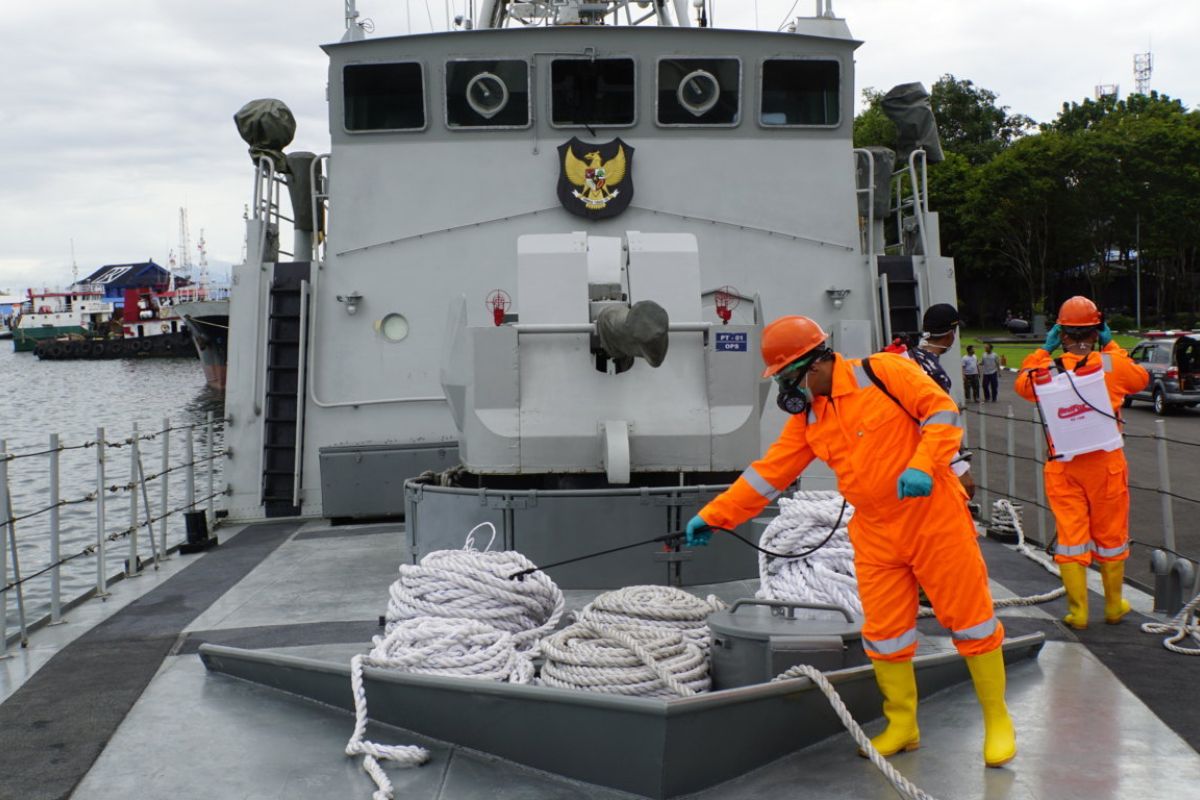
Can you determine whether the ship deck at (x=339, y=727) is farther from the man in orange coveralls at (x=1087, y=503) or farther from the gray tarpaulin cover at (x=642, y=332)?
the gray tarpaulin cover at (x=642, y=332)

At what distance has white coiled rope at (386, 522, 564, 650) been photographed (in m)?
4.77

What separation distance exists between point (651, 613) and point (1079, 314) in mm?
2870

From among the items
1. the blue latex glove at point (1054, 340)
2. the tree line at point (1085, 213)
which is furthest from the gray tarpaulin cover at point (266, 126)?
the tree line at point (1085, 213)

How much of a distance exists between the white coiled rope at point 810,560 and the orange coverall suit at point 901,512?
0.92m

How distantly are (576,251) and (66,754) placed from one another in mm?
3454

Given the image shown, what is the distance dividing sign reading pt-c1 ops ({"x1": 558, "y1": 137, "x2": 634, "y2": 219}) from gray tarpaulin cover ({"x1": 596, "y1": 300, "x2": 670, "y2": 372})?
328 centimetres

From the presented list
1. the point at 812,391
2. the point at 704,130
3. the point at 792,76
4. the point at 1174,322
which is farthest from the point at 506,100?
the point at 1174,322

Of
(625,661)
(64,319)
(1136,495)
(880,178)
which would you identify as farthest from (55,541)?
(64,319)

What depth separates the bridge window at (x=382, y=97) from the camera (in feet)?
29.5

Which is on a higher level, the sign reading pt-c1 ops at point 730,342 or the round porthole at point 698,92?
the round porthole at point 698,92

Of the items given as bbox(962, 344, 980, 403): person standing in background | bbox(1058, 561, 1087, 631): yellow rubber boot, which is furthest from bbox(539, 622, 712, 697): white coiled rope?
bbox(962, 344, 980, 403): person standing in background

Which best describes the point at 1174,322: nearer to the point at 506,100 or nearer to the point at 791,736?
the point at 506,100

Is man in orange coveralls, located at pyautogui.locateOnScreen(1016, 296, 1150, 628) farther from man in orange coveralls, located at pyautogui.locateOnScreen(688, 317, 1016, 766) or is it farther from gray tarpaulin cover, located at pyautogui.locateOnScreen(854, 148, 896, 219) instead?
gray tarpaulin cover, located at pyautogui.locateOnScreen(854, 148, 896, 219)

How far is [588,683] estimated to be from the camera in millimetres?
4207
